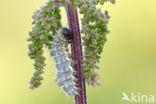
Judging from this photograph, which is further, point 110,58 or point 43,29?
point 110,58

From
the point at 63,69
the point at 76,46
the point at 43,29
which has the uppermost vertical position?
the point at 43,29

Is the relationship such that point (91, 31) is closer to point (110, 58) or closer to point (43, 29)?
point (43, 29)

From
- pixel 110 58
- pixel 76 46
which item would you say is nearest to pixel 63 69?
pixel 76 46

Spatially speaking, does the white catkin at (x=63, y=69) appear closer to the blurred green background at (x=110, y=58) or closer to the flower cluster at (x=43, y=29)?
the flower cluster at (x=43, y=29)

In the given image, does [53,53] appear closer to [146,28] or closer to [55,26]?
[55,26]

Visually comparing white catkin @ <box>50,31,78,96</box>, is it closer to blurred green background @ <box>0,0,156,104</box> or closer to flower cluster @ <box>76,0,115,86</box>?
flower cluster @ <box>76,0,115,86</box>

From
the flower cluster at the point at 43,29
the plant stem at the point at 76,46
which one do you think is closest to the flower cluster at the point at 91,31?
the plant stem at the point at 76,46
